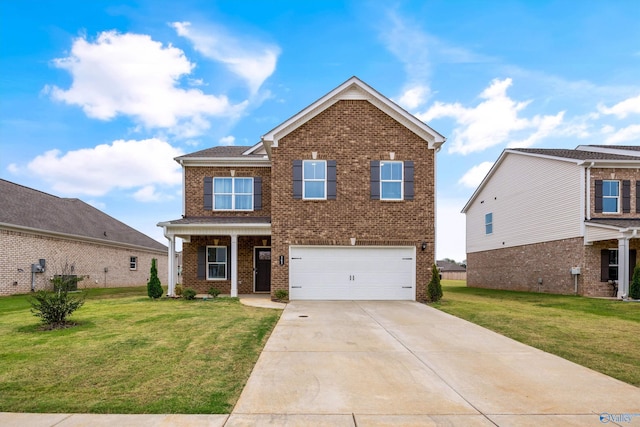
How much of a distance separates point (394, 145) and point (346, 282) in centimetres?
579

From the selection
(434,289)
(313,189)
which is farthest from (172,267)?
(434,289)

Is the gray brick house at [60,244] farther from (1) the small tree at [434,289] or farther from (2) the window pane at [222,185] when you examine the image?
(1) the small tree at [434,289]

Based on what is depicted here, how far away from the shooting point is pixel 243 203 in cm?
1794

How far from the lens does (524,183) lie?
73.0 feet

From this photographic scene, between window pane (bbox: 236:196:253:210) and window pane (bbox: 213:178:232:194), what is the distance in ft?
2.04

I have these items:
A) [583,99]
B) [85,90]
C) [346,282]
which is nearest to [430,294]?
[346,282]

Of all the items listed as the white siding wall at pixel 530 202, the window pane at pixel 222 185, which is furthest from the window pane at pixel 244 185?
the white siding wall at pixel 530 202

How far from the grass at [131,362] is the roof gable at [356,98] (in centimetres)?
752

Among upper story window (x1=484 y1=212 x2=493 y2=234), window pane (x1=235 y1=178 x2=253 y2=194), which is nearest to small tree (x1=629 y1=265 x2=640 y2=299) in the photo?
upper story window (x1=484 y1=212 x2=493 y2=234)

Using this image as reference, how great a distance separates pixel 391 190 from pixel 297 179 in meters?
3.76

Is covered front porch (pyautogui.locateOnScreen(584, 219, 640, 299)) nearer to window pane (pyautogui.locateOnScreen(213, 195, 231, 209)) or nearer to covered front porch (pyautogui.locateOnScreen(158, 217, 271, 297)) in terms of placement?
covered front porch (pyautogui.locateOnScreen(158, 217, 271, 297))

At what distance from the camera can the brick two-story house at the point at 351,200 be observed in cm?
1530

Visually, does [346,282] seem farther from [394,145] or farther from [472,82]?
[472,82]

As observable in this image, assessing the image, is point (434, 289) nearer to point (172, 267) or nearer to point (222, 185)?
point (222, 185)
